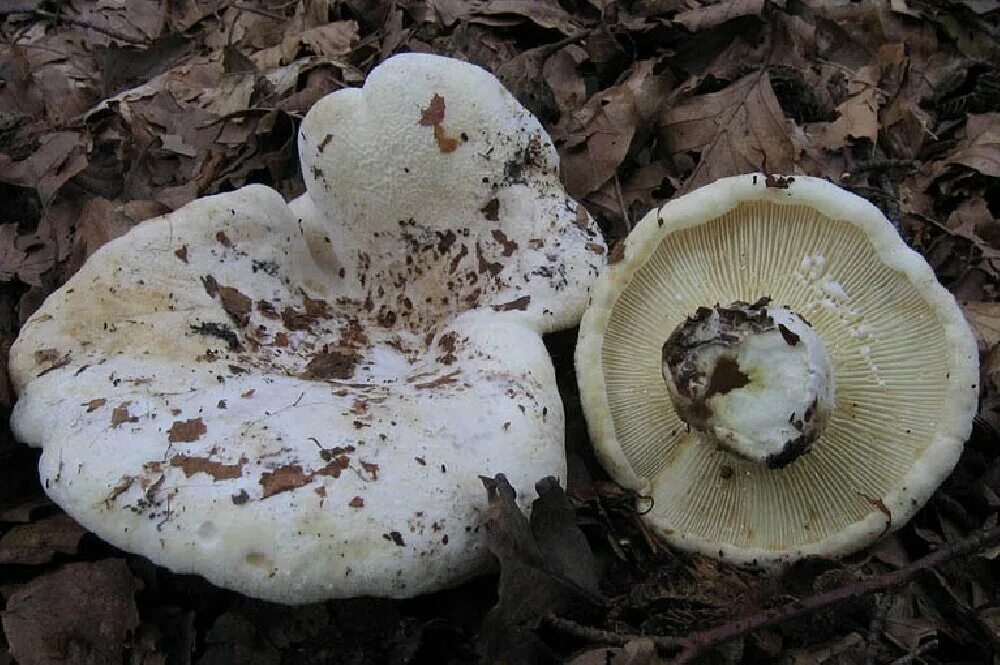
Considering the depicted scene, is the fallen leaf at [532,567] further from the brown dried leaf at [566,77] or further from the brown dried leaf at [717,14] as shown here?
the brown dried leaf at [717,14]

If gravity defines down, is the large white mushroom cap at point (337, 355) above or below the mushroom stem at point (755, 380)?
below

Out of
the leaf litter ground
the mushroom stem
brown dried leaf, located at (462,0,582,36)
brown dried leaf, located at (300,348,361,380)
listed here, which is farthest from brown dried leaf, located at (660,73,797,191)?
brown dried leaf, located at (300,348,361,380)

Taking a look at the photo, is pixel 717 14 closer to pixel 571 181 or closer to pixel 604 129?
pixel 604 129

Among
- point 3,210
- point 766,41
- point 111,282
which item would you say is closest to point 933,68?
point 766,41

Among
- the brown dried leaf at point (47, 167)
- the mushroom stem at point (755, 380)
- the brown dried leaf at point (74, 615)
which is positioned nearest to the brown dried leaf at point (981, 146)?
the mushroom stem at point (755, 380)

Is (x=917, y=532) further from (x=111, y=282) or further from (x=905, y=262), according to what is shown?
(x=111, y=282)

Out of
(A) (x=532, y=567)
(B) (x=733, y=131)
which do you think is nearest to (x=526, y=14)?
(B) (x=733, y=131)

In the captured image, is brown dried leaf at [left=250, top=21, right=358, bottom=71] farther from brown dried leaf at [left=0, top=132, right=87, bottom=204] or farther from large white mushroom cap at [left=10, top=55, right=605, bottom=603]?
large white mushroom cap at [left=10, top=55, right=605, bottom=603]
